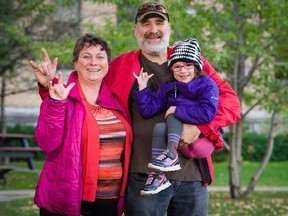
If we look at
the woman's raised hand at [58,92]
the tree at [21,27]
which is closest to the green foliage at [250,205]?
the woman's raised hand at [58,92]

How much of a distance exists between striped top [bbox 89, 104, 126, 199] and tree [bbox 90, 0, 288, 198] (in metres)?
5.31

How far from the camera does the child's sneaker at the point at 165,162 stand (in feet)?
13.2

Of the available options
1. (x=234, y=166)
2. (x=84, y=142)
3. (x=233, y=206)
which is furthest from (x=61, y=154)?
(x=234, y=166)

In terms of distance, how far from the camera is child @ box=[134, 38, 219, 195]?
4113mm

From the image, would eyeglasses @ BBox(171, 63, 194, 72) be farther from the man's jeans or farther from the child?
the man's jeans

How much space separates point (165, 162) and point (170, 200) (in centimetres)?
45

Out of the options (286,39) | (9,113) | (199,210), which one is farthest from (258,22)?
(9,113)

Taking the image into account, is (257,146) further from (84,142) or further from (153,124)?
(84,142)

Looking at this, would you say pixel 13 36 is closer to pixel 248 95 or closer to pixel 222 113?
pixel 248 95

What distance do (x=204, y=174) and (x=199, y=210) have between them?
265 millimetres

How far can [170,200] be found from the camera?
439 cm

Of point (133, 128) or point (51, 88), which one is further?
point (133, 128)

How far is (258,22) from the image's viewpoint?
428 inches

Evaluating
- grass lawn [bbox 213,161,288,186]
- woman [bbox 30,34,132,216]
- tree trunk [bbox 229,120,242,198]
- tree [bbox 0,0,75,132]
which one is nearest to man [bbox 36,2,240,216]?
woman [bbox 30,34,132,216]
